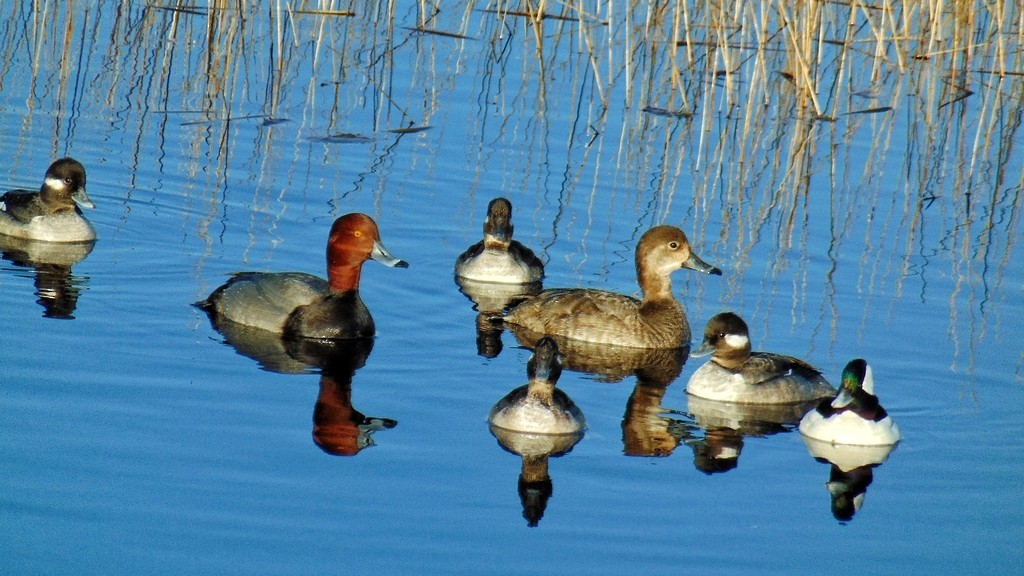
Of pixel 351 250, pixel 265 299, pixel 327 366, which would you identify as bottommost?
pixel 327 366

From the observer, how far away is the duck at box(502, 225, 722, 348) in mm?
11492

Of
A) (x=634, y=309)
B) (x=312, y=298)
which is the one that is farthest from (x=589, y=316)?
(x=312, y=298)

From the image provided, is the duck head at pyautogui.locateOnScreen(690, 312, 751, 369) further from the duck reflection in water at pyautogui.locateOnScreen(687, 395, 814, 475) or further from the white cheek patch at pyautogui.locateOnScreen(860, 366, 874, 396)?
the white cheek patch at pyautogui.locateOnScreen(860, 366, 874, 396)

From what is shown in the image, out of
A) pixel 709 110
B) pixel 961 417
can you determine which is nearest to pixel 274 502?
pixel 961 417

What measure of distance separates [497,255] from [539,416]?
374 cm

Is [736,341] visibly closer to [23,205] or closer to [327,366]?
[327,366]

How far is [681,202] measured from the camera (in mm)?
14398

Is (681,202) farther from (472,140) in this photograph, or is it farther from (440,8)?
(440,8)

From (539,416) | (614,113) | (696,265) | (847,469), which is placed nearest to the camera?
(847,469)

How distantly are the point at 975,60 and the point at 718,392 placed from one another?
36.1ft

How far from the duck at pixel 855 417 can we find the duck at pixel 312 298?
350 centimetres

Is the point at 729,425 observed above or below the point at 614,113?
below

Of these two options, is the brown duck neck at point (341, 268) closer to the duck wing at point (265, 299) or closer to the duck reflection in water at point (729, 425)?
the duck wing at point (265, 299)

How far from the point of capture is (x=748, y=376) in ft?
33.1
